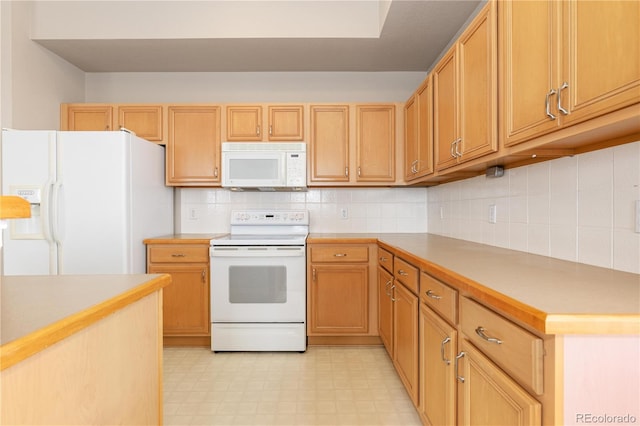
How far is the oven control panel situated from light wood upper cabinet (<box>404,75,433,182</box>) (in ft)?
3.42

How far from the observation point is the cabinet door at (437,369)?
1316 mm

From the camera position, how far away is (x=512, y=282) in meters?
1.07

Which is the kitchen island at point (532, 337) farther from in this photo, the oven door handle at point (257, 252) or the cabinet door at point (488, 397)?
the oven door handle at point (257, 252)

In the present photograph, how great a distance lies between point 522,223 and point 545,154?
18.3 inches

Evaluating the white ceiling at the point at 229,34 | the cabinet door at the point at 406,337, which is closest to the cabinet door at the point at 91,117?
the white ceiling at the point at 229,34

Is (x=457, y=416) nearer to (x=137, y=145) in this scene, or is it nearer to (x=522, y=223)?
(x=522, y=223)

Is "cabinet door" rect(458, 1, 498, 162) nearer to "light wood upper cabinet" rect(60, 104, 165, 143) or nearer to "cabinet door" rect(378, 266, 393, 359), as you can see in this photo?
"cabinet door" rect(378, 266, 393, 359)

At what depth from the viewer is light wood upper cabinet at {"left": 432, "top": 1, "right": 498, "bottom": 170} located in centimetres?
152

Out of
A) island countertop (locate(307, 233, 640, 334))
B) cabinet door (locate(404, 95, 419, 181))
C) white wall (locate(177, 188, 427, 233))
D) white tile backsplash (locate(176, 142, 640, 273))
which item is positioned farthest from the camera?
white wall (locate(177, 188, 427, 233))

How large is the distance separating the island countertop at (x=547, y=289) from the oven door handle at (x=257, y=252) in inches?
49.8

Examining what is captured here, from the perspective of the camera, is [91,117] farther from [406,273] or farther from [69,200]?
[406,273]

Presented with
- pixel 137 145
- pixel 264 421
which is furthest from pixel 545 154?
pixel 137 145

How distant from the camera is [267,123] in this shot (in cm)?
311

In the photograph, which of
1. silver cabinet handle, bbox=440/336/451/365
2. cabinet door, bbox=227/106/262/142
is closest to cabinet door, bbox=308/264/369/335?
cabinet door, bbox=227/106/262/142
